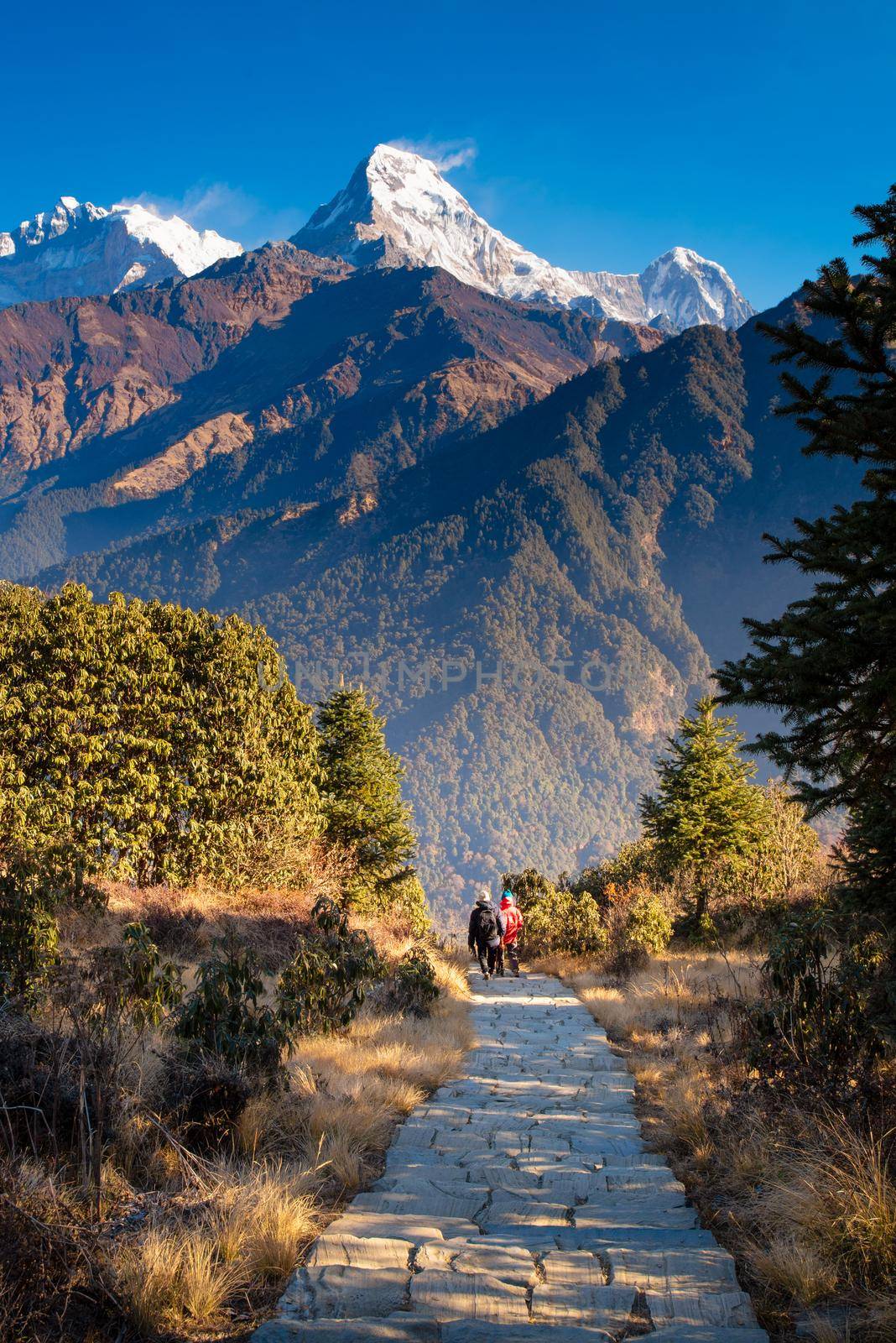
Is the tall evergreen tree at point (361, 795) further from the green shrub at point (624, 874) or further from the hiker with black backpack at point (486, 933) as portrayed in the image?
the hiker with black backpack at point (486, 933)

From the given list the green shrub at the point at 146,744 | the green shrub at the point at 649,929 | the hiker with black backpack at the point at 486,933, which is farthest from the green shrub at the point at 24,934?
→ the green shrub at the point at 649,929

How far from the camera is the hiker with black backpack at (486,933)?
15312 mm

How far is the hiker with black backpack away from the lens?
50.2 feet

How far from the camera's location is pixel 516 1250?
3.49 meters

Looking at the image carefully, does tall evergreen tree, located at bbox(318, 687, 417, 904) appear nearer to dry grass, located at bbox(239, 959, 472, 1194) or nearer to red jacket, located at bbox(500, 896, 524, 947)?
red jacket, located at bbox(500, 896, 524, 947)

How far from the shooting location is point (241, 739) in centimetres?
1855

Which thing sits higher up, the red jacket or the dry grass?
the dry grass

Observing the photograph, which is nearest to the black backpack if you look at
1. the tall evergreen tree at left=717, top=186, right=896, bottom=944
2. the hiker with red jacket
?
the hiker with red jacket

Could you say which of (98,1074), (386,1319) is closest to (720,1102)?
(386,1319)

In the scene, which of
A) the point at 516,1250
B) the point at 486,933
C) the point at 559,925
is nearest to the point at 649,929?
the point at 486,933

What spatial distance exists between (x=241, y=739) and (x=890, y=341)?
51.9ft

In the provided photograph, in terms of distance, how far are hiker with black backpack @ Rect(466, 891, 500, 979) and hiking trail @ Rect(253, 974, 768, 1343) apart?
921 centimetres

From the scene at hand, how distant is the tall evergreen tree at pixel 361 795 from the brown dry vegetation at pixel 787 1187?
628 inches

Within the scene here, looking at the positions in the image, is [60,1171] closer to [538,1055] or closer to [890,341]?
[538,1055]
